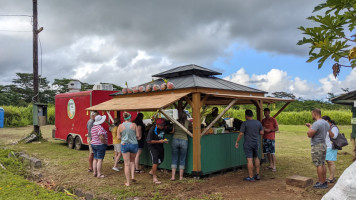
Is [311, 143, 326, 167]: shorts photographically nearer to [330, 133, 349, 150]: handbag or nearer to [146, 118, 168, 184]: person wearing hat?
[330, 133, 349, 150]: handbag

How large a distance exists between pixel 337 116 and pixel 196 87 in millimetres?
25132

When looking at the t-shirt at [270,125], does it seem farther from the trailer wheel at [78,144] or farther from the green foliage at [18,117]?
the green foliage at [18,117]

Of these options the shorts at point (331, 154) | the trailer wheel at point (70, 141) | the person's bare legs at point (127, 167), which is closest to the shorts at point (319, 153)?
the shorts at point (331, 154)

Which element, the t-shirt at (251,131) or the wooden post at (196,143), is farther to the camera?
the wooden post at (196,143)

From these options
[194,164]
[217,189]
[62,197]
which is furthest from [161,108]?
[62,197]

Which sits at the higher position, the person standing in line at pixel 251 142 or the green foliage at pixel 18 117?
the green foliage at pixel 18 117

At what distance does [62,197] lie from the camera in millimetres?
6172

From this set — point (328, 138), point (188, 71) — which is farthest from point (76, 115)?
point (328, 138)

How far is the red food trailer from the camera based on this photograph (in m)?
12.6

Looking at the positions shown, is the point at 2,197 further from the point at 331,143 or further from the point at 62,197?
A: the point at 331,143

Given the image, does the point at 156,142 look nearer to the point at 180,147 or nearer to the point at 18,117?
the point at 180,147

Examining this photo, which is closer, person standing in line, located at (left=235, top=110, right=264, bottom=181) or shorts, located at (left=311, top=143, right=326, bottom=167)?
shorts, located at (left=311, top=143, right=326, bottom=167)

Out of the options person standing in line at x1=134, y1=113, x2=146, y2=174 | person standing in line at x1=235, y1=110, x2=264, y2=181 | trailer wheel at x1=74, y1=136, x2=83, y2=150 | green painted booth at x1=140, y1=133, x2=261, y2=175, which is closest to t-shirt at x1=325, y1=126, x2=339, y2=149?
person standing in line at x1=235, y1=110, x2=264, y2=181

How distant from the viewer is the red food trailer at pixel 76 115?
1262 cm
